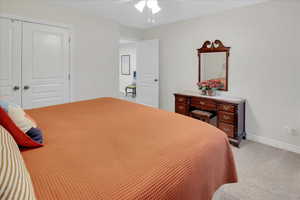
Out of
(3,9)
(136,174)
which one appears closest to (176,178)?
(136,174)

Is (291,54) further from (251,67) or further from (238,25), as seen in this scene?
(238,25)

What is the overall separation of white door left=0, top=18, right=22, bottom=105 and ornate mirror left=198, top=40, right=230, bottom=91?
11.0 ft

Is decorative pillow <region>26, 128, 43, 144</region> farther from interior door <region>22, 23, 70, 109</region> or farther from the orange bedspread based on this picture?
interior door <region>22, 23, 70, 109</region>

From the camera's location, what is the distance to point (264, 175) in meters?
2.17

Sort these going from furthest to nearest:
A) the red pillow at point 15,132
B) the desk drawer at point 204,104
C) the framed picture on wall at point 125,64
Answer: the framed picture on wall at point 125,64 < the desk drawer at point 204,104 < the red pillow at point 15,132

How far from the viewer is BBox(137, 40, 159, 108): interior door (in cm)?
474

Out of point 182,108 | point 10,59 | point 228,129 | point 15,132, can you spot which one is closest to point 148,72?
point 182,108

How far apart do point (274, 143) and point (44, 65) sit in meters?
4.21

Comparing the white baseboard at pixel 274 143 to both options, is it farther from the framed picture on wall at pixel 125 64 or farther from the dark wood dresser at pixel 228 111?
the framed picture on wall at pixel 125 64

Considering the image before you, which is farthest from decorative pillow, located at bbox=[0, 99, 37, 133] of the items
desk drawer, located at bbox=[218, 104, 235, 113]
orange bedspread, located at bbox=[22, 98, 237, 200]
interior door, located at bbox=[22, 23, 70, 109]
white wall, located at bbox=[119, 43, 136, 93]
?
white wall, located at bbox=[119, 43, 136, 93]

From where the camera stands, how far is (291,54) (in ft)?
9.19

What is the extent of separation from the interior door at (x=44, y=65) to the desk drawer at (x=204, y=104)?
2.54 meters

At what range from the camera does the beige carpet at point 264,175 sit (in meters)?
1.83

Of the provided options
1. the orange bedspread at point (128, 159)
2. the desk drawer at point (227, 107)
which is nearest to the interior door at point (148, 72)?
the desk drawer at point (227, 107)
